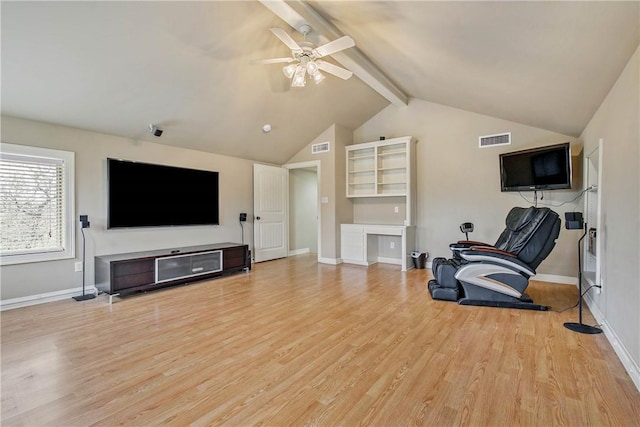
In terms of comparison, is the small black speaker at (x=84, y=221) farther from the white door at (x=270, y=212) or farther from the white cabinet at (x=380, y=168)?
the white cabinet at (x=380, y=168)

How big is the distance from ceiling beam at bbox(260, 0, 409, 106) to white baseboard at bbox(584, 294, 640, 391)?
3677mm

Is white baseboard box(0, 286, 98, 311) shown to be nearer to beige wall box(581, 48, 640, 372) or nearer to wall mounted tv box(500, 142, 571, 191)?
beige wall box(581, 48, 640, 372)

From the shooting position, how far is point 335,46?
9.23 feet

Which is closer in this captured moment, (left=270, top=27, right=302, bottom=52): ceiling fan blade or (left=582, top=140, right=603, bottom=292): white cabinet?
(left=270, top=27, right=302, bottom=52): ceiling fan blade

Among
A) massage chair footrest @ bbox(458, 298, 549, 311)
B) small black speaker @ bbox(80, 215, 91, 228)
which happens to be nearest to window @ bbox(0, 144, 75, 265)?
small black speaker @ bbox(80, 215, 91, 228)

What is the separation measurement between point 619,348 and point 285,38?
3748 mm

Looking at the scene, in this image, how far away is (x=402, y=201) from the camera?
5.77 meters

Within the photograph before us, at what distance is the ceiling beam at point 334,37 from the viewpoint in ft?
9.05

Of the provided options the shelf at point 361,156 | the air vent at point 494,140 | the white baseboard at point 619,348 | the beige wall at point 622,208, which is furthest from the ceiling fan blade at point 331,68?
the white baseboard at point 619,348

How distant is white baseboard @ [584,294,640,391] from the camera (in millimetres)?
1893

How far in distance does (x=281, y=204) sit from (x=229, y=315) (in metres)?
3.62

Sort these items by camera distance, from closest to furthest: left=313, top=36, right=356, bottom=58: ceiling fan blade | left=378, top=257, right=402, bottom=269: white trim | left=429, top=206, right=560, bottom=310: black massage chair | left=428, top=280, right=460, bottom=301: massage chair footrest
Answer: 1. left=313, top=36, right=356, bottom=58: ceiling fan blade
2. left=429, top=206, right=560, bottom=310: black massage chair
3. left=428, top=280, right=460, bottom=301: massage chair footrest
4. left=378, top=257, right=402, bottom=269: white trim

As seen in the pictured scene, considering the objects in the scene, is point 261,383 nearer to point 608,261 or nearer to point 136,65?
point 608,261

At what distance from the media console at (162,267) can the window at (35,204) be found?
0.56m
